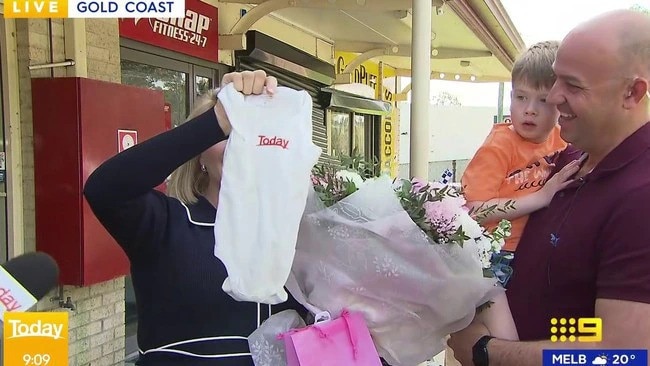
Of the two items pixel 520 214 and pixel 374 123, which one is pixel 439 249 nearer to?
pixel 520 214


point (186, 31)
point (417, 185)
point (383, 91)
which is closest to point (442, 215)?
point (417, 185)

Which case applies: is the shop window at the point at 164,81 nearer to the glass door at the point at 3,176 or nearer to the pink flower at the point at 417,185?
the glass door at the point at 3,176

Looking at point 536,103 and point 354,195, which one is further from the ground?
point 536,103

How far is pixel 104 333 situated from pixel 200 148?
114 inches

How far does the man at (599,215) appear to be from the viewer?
1.25 metres

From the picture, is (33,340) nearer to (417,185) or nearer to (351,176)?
Result: (351,176)

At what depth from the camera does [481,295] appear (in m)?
1.41

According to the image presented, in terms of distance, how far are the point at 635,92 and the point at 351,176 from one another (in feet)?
2.12

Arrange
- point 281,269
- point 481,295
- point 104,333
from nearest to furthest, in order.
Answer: point 281,269
point 481,295
point 104,333

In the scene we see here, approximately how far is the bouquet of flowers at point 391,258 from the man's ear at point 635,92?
0.40 meters

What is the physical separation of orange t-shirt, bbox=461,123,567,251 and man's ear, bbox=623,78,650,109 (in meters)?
0.53

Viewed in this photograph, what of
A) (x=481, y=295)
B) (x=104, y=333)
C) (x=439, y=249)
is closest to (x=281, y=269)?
(x=439, y=249)

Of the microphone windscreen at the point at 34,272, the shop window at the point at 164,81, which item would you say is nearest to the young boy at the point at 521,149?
the microphone windscreen at the point at 34,272

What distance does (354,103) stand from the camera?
816 cm
